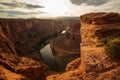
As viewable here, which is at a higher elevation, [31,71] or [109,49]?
[109,49]

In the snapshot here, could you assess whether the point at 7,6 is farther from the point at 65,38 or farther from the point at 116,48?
Result: the point at 116,48

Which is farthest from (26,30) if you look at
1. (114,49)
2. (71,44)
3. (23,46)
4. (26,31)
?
(114,49)

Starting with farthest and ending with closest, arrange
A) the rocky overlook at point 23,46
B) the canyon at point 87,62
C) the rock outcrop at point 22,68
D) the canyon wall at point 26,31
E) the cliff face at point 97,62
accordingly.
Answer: the canyon wall at point 26,31, the rocky overlook at point 23,46, the rock outcrop at point 22,68, the canyon at point 87,62, the cliff face at point 97,62

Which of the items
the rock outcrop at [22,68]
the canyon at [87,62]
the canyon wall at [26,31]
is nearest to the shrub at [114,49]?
the canyon at [87,62]

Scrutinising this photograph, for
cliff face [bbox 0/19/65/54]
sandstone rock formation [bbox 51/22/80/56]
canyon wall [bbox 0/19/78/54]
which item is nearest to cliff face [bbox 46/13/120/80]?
canyon wall [bbox 0/19/78/54]

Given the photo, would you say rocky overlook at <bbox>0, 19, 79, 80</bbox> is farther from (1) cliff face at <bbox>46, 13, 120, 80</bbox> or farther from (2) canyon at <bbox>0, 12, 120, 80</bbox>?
(1) cliff face at <bbox>46, 13, 120, 80</bbox>

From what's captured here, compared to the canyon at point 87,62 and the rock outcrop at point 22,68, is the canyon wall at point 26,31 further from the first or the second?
the canyon at point 87,62

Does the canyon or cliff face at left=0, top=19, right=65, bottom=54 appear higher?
the canyon

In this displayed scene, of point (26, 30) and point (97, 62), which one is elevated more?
point (97, 62)

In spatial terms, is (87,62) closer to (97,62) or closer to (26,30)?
(97,62)

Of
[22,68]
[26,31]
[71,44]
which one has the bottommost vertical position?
[71,44]

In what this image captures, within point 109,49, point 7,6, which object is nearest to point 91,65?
point 109,49
